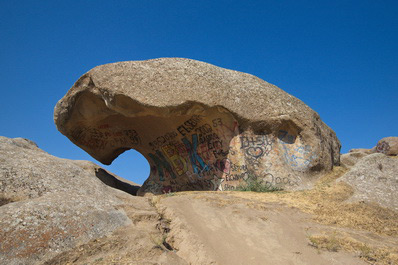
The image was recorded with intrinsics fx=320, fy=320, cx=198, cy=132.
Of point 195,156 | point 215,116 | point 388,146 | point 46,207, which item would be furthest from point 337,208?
point 388,146

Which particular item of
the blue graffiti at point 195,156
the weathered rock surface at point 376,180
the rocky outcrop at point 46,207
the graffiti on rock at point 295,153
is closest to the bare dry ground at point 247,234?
the rocky outcrop at point 46,207

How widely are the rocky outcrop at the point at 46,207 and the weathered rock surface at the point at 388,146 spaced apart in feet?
60.8

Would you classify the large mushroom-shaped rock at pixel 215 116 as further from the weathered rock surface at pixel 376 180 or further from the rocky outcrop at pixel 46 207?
the rocky outcrop at pixel 46 207

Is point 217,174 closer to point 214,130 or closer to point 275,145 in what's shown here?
point 214,130

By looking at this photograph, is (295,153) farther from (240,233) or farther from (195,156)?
(240,233)

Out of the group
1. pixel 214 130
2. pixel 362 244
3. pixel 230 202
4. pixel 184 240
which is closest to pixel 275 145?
pixel 214 130

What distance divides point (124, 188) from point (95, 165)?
131 cm

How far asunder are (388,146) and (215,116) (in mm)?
15735

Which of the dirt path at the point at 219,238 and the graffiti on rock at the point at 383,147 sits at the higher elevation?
the graffiti on rock at the point at 383,147

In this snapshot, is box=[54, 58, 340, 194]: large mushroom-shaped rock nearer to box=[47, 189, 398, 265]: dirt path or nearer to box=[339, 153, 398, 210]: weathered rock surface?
box=[339, 153, 398, 210]: weathered rock surface

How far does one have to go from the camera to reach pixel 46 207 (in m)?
4.17

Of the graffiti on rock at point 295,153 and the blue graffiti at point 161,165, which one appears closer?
the graffiti on rock at point 295,153

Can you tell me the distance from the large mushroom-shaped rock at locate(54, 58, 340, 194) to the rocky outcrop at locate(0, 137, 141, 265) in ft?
9.39

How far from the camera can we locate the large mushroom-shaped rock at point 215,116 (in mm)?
7961
